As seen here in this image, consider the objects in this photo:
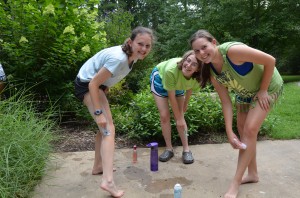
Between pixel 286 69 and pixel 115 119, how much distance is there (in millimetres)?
23444

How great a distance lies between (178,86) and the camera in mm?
3650

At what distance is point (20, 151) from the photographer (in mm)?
2959

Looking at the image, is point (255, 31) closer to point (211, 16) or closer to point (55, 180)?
point (211, 16)

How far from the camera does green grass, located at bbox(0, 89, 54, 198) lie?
8.82 ft

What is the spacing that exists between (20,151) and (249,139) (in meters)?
2.17

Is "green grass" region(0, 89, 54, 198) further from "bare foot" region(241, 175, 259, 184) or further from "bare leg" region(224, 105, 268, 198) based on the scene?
"bare foot" region(241, 175, 259, 184)

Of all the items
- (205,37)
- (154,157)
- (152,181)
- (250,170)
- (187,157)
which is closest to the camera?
(205,37)

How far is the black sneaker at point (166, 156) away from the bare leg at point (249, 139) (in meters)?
1.06

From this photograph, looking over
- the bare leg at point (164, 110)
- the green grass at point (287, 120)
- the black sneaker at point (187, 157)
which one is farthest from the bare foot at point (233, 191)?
the green grass at point (287, 120)

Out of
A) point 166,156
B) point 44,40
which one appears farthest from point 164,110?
point 44,40

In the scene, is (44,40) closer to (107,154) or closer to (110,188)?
(107,154)

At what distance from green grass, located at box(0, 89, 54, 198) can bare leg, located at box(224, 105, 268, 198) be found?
6.17 feet

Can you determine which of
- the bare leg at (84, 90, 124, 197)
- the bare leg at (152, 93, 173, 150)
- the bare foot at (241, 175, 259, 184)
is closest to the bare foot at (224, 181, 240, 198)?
the bare foot at (241, 175, 259, 184)

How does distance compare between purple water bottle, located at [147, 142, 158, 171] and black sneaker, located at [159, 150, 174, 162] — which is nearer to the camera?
purple water bottle, located at [147, 142, 158, 171]
